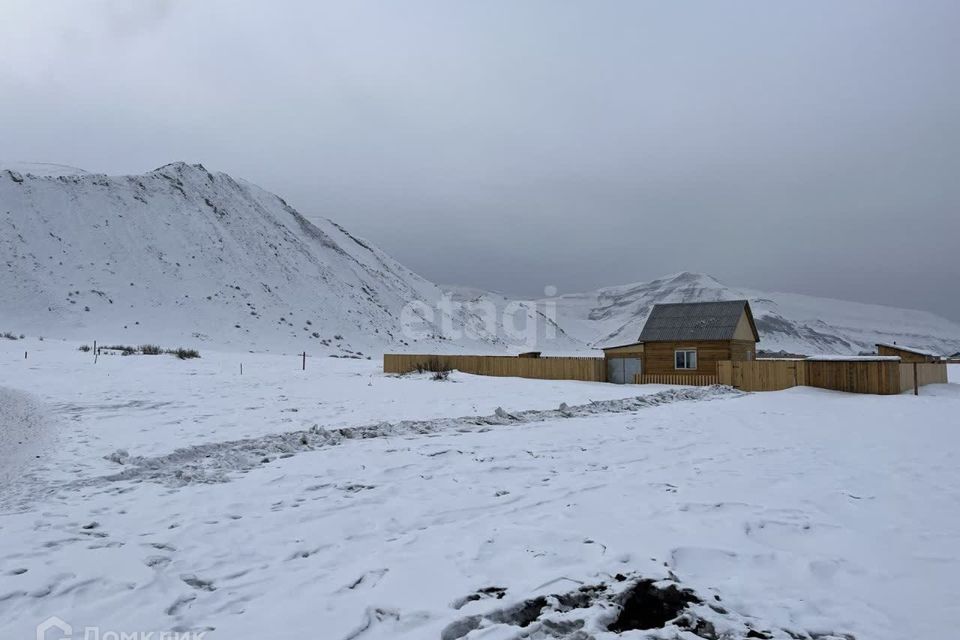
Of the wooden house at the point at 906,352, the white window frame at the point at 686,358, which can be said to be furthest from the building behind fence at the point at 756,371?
the wooden house at the point at 906,352

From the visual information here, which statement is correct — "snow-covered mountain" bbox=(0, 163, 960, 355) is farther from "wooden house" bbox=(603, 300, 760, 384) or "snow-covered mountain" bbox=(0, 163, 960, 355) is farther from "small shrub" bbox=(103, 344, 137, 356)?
"wooden house" bbox=(603, 300, 760, 384)

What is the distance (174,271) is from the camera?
5134 centimetres

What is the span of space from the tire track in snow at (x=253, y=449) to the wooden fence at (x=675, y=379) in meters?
16.1

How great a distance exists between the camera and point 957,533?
16.4ft

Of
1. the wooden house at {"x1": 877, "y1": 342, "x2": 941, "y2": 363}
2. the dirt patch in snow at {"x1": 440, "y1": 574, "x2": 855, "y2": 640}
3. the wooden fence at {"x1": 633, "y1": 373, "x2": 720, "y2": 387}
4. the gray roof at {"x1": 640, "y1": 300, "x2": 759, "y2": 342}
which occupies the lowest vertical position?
the dirt patch in snow at {"x1": 440, "y1": 574, "x2": 855, "y2": 640}

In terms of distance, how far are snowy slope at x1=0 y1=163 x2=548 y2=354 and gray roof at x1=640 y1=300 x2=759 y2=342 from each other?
2972cm

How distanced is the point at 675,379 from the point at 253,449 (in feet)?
79.6

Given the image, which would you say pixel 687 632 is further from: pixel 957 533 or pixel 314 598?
pixel 957 533

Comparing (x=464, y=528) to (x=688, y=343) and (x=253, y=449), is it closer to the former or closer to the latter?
(x=253, y=449)

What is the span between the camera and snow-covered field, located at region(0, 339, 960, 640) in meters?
3.45

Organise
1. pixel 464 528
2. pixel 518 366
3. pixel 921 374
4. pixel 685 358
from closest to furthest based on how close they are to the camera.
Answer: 1. pixel 464 528
2. pixel 921 374
3. pixel 685 358
4. pixel 518 366

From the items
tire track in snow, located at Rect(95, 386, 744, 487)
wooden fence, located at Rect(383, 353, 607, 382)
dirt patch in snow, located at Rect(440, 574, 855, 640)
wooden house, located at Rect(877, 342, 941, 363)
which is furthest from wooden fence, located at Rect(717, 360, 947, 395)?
dirt patch in snow, located at Rect(440, 574, 855, 640)

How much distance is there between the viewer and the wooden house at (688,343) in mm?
29406

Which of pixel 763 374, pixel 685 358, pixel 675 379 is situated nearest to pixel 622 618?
pixel 763 374
